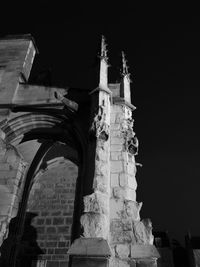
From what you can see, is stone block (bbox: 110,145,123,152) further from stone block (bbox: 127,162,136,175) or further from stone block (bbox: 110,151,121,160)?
stone block (bbox: 127,162,136,175)

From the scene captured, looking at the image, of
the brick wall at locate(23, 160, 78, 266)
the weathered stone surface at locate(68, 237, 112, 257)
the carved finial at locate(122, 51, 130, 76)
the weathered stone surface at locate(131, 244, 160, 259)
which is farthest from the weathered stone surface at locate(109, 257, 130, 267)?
the carved finial at locate(122, 51, 130, 76)

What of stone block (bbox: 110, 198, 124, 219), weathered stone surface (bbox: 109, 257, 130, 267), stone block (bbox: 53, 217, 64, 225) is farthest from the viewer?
stone block (bbox: 53, 217, 64, 225)

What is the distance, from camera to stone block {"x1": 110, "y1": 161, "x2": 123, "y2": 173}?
4405 millimetres

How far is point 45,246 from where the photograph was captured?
7.34 meters

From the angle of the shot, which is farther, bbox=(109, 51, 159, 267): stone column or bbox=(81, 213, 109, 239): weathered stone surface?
bbox=(109, 51, 159, 267): stone column

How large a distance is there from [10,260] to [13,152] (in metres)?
2.47

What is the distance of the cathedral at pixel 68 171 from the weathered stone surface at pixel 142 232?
→ 0.05 feet

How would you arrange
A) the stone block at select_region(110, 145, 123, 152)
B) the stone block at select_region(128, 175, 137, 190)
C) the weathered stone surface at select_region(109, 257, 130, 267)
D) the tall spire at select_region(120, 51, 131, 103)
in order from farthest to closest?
the tall spire at select_region(120, 51, 131, 103)
the stone block at select_region(110, 145, 123, 152)
the stone block at select_region(128, 175, 137, 190)
the weathered stone surface at select_region(109, 257, 130, 267)

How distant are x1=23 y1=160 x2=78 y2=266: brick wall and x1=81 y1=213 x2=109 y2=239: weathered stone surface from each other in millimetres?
4412

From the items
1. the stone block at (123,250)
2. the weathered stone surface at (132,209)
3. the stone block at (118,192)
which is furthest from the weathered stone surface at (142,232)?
the stone block at (118,192)

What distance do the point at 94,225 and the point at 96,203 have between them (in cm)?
33

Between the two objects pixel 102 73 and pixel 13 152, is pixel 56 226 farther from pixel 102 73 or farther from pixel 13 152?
pixel 102 73

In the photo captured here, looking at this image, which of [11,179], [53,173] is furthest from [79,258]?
[53,173]

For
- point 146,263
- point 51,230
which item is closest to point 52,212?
point 51,230
